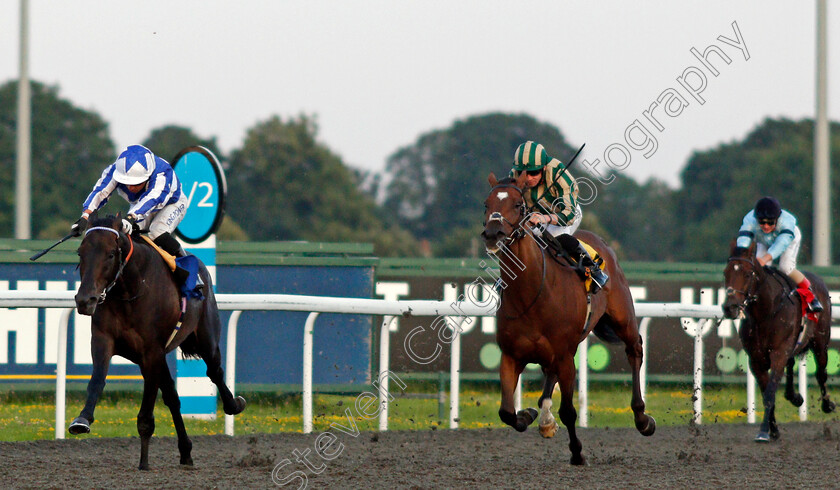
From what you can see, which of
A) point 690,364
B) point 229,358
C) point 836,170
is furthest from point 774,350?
point 836,170

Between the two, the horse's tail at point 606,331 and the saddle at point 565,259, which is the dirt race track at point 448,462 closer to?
the horse's tail at point 606,331

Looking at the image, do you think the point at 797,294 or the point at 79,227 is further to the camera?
the point at 797,294

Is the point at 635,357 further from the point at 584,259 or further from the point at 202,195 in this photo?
the point at 202,195

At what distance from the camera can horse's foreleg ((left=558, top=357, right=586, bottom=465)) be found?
20.7 ft

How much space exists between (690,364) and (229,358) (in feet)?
16.2

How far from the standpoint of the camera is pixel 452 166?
5931 centimetres

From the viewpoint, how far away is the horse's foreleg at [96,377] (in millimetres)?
5527

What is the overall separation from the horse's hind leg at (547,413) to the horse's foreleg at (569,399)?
0.23ft

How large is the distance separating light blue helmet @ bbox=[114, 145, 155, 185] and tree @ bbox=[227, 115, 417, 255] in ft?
118

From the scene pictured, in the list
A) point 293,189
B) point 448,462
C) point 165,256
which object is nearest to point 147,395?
point 165,256

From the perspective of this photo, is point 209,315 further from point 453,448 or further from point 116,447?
point 453,448

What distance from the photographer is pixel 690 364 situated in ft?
36.0

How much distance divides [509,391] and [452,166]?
53.3m

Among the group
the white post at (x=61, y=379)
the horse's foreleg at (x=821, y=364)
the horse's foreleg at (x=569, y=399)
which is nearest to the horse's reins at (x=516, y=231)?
the horse's foreleg at (x=569, y=399)
